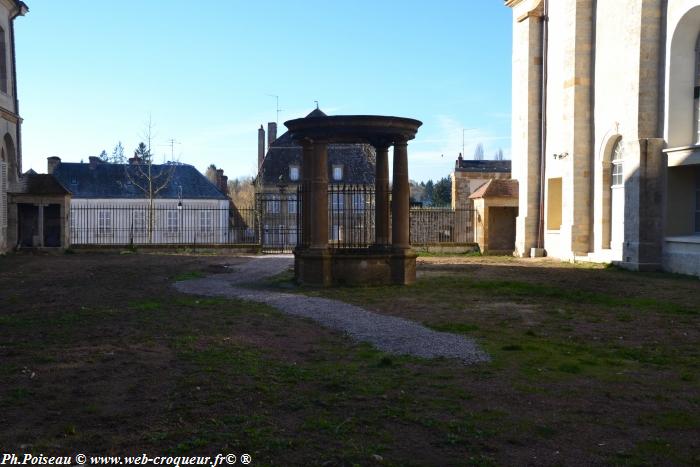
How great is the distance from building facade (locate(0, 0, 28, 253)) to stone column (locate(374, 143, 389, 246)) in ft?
55.9

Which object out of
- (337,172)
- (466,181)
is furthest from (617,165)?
(337,172)

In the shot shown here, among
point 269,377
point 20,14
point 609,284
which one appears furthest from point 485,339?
point 20,14

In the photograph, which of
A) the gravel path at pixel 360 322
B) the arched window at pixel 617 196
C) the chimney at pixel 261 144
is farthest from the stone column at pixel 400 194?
the chimney at pixel 261 144

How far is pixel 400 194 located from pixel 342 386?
10.4m

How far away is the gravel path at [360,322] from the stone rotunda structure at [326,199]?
1.75 metres

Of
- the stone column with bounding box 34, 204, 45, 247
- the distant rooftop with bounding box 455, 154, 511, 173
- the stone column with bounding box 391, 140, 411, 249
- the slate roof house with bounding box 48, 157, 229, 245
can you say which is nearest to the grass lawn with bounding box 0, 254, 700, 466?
the stone column with bounding box 391, 140, 411, 249

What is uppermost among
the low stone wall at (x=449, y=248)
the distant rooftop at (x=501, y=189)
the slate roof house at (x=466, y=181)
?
the slate roof house at (x=466, y=181)

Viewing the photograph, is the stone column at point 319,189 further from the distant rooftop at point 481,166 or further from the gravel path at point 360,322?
the distant rooftop at point 481,166

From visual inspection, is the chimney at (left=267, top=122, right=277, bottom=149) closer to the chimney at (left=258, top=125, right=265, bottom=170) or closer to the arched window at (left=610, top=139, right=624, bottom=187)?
the chimney at (left=258, top=125, right=265, bottom=170)

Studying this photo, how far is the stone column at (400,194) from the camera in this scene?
16.5 metres

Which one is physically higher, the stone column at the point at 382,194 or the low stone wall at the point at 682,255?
the stone column at the point at 382,194

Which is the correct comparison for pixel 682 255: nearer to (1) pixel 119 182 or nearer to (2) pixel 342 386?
(2) pixel 342 386

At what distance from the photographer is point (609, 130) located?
2339 cm

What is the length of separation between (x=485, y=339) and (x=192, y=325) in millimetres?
4234
